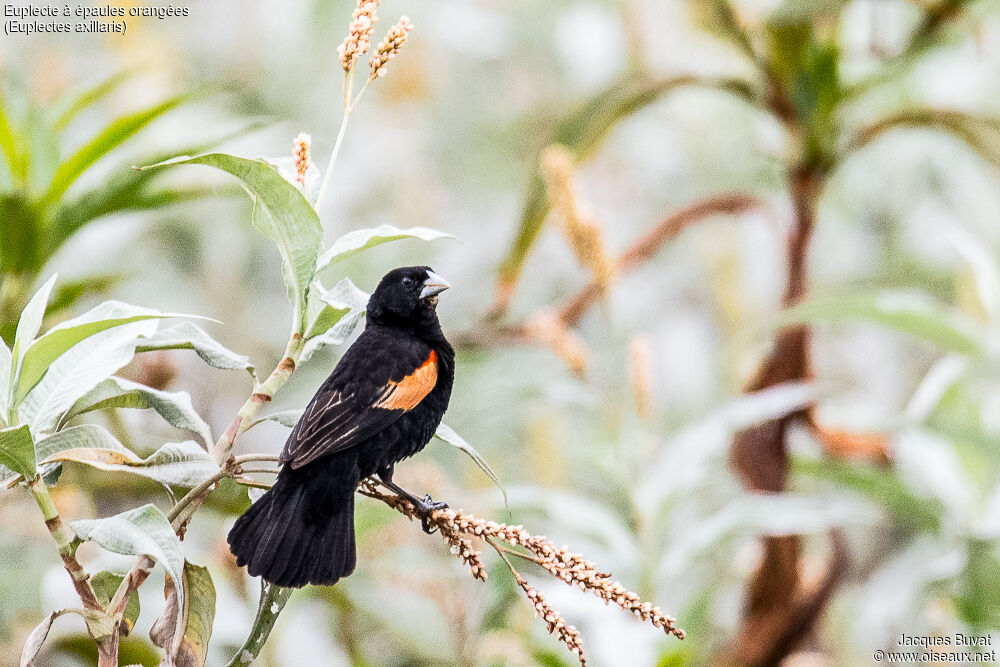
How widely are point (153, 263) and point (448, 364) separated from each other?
82.6 inches

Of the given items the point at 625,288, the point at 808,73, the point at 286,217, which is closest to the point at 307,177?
the point at 286,217

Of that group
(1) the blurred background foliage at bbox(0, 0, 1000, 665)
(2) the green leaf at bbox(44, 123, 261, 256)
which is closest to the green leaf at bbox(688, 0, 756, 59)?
(1) the blurred background foliage at bbox(0, 0, 1000, 665)

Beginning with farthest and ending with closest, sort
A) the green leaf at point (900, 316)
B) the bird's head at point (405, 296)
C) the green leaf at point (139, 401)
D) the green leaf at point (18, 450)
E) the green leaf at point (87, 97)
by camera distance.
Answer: the green leaf at point (900, 316)
the green leaf at point (87, 97)
the bird's head at point (405, 296)
the green leaf at point (139, 401)
the green leaf at point (18, 450)

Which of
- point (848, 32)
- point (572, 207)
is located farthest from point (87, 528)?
point (848, 32)

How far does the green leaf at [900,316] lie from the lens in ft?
4.13

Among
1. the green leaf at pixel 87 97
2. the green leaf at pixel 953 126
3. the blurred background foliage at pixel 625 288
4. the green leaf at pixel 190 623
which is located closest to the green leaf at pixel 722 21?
the blurred background foliage at pixel 625 288

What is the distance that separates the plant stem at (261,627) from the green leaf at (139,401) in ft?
0.34

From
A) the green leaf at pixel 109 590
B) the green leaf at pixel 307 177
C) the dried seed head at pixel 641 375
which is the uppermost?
the green leaf at pixel 307 177

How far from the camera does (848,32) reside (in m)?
1.80

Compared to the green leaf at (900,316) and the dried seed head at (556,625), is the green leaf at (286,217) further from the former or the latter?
the green leaf at (900,316)

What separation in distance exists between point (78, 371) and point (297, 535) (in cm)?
17

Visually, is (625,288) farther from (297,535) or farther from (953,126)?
(297,535)

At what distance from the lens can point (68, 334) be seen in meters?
0.53

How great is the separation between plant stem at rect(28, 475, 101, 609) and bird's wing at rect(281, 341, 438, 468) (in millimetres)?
125
